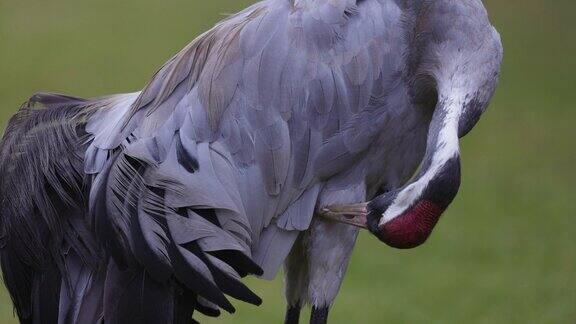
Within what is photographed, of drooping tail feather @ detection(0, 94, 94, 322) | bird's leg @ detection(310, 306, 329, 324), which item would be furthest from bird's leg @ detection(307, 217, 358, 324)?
drooping tail feather @ detection(0, 94, 94, 322)

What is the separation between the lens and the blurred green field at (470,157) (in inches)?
267

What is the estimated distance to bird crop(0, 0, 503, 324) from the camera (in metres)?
4.38

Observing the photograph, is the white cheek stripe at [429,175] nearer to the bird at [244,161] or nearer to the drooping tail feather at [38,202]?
the bird at [244,161]

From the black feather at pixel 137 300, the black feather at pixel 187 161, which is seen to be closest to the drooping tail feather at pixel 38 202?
the black feather at pixel 137 300

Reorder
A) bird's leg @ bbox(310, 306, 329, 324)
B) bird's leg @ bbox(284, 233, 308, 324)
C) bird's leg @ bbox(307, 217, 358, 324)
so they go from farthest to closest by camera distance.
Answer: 1. bird's leg @ bbox(284, 233, 308, 324)
2. bird's leg @ bbox(310, 306, 329, 324)
3. bird's leg @ bbox(307, 217, 358, 324)

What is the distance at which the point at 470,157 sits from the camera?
887 cm

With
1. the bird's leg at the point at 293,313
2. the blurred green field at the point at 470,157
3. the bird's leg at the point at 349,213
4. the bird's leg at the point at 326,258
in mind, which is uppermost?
the bird's leg at the point at 349,213

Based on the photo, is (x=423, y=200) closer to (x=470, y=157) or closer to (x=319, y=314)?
(x=319, y=314)

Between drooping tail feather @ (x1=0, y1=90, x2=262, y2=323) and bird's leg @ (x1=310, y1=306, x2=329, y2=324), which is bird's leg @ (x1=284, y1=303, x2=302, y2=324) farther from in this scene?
drooping tail feather @ (x1=0, y1=90, x2=262, y2=323)

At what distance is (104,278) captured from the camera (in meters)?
4.57

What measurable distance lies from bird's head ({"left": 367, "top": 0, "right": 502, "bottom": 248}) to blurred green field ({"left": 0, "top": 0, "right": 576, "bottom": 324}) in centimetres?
209

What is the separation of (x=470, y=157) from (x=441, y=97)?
14.3ft

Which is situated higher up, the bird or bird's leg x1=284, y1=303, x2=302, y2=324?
the bird

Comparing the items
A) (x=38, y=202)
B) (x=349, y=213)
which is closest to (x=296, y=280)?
(x=349, y=213)
